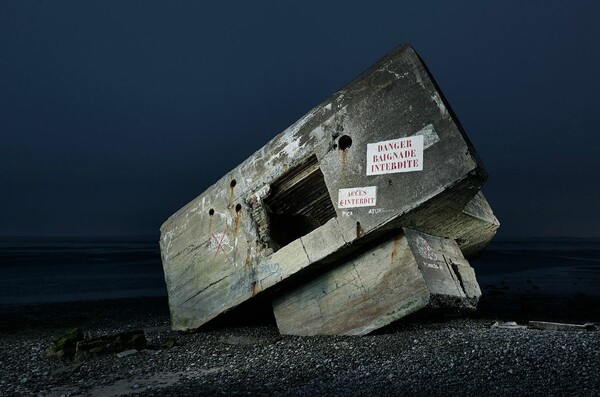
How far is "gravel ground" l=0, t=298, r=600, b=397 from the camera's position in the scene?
12.3ft

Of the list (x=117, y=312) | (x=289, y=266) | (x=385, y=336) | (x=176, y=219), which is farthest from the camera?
(x=117, y=312)

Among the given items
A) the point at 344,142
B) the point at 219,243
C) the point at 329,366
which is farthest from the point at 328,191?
the point at 329,366

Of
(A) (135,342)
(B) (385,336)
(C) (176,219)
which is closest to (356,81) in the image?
(B) (385,336)

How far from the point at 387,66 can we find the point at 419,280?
241 cm

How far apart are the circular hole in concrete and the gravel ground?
2173mm

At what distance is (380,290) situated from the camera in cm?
563

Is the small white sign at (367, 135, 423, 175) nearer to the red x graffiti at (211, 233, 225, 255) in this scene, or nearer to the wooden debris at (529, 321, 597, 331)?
the red x graffiti at (211, 233, 225, 255)

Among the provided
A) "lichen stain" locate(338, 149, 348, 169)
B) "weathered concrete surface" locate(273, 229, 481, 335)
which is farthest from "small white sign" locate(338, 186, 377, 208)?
"weathered concrete surface" locate(273, 229, 481, 335)

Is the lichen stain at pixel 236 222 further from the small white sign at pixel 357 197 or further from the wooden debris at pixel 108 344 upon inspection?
the wooden debris at pixel 108 344

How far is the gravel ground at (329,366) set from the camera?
3734 mm

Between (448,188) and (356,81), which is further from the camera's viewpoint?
(356,81)

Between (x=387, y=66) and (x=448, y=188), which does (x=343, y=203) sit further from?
(x=387, y=66)

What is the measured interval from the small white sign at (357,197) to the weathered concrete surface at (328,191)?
0.01m

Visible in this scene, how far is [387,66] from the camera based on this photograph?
5602 mm
